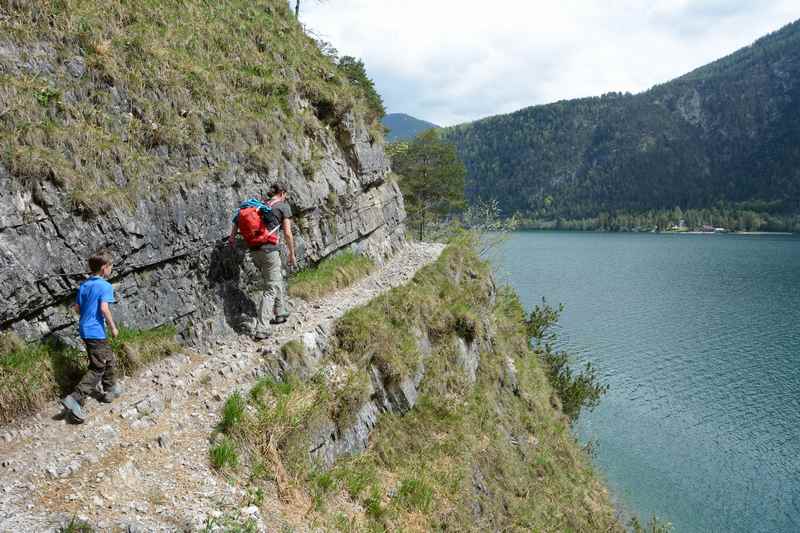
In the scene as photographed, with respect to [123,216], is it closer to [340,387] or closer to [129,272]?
[129,272]

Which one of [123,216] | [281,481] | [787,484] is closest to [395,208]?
[123,216]

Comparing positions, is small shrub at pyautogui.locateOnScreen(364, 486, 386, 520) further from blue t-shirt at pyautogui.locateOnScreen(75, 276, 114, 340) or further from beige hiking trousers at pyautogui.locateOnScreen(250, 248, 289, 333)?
blue t-shirt at pyautogui.locateOnScreen(75, 276, 114, 340)

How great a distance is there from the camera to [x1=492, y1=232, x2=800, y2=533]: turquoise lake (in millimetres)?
24297

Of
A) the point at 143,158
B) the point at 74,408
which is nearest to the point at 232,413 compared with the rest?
the point at 74,408

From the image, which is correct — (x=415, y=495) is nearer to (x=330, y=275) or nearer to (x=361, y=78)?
(x=330, y=275)

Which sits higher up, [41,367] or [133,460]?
[41,367]

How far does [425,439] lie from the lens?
10859 mm

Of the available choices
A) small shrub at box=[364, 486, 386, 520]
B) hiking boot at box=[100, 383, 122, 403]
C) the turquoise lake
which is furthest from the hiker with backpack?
the turquoise lake

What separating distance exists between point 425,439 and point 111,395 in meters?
6.39

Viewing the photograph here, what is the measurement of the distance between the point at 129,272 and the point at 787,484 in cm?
3176

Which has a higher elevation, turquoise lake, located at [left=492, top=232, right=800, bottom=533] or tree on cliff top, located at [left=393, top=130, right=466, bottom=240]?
tree on cliff top, located at [left=393, top=130, right=466, bottom=240]

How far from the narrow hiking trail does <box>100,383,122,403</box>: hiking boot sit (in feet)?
0.29

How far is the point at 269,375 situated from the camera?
343 inches

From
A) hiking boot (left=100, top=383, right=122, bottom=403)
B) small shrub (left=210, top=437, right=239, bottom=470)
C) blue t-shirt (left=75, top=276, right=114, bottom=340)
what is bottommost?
small shrub (left=210, top=437, right=239, bottom=470)
